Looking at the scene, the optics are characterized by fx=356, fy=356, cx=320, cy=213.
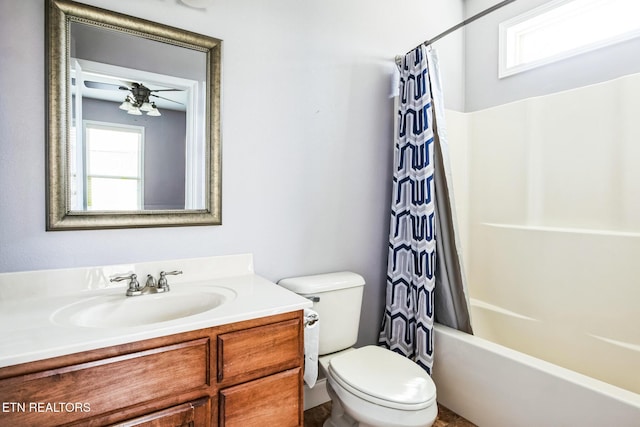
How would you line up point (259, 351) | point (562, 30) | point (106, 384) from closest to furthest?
point (106, 384), point (259, 351), point (562, 30)

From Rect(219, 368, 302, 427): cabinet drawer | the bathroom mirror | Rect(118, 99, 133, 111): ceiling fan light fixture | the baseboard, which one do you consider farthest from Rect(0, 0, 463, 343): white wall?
Rect(219, 368, 302, 427): cabinet drawer

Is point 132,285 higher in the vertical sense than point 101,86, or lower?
lower

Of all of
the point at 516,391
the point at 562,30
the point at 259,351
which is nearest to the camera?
the point at 259,351

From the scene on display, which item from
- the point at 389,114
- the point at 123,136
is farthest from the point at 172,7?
the point at 389,114

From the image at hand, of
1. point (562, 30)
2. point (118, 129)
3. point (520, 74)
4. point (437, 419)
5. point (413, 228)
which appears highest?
point (562, 30)

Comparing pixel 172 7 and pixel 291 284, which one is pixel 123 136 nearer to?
pixel 172 7

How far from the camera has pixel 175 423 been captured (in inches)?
41.1

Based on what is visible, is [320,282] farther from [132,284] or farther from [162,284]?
[132,284]

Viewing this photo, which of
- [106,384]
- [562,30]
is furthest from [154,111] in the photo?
[562,30]

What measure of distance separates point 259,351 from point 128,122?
41.6 inches

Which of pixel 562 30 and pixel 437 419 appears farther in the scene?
pixel 562 30

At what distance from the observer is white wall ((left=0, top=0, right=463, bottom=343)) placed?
1.27 m

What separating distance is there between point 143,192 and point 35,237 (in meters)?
0.40

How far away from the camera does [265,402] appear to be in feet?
3.99
